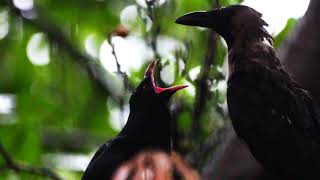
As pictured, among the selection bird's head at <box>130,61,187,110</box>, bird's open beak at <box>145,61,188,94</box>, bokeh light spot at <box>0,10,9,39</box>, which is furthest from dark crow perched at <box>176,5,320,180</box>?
bokeh light spot at <box>0,10,9,39</box>

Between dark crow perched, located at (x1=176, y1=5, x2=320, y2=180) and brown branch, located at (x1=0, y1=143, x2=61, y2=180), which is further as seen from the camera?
brown branch, located at (x1=0, y1=143, x2=61, y2=180)

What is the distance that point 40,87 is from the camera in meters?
5.17

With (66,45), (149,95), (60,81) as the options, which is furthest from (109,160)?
(60,81)

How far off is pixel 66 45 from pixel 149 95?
1140mm

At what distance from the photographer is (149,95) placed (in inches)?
137

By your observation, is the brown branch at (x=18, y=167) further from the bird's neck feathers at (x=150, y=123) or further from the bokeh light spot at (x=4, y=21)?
the bokeh light spot at (x=4, y=21)

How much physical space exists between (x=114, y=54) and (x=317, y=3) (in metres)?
0.92

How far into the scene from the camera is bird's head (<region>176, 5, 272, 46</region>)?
3.07m

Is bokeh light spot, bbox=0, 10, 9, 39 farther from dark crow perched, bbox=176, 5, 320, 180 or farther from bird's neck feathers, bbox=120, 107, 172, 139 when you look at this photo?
dark crow perched, bbox=176, 5, 320, 180

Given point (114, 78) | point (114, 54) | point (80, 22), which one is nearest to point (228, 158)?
point (114, 54)

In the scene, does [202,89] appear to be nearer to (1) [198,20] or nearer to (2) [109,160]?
(1) [198,20]

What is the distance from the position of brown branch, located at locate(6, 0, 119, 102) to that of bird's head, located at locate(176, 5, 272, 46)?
1.21m

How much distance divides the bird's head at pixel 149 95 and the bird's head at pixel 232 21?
354mm

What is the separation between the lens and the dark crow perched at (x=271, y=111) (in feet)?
8.85
